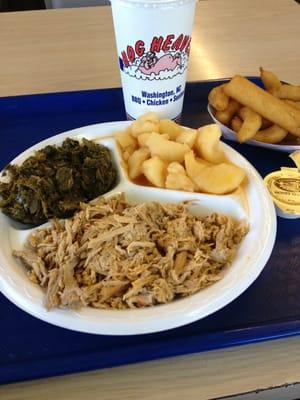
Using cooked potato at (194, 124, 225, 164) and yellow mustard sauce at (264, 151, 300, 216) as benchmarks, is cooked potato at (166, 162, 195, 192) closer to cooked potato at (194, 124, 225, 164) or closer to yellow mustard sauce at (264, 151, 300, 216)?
cooked potato at (194, 124, 225, 164)

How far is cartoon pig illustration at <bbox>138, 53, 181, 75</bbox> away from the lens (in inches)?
44.9

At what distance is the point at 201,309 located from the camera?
0.79 metres

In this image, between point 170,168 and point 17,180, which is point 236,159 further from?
point 17,180

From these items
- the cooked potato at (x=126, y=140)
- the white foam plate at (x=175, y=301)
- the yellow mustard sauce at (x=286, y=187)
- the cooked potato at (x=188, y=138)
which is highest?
the cooked potato at (x=188, y=138)

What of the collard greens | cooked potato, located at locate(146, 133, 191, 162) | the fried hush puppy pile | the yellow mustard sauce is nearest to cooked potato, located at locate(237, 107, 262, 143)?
the fried hush puppy pile

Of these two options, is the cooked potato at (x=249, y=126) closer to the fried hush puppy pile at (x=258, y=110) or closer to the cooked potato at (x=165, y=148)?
the fried hush puppy pile at (x=258, y=110)

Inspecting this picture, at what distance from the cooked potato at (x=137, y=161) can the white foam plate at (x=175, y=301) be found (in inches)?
1.1

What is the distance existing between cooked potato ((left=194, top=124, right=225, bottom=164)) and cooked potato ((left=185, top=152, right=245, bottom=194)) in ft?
0.14

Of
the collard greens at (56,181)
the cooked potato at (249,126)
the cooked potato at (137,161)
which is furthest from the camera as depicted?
the cooked potato at (249,126)

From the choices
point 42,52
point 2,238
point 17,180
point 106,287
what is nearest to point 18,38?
point 42,52

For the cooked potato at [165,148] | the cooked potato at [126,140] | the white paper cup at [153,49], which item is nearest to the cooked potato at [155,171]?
the cooked potato at [165,148]

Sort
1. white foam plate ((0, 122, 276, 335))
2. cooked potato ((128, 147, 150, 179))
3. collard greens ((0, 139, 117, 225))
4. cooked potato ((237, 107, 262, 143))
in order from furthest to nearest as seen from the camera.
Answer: cooked potato ((237, 107, 262, 143)) → cooked potato ((128, 147, 150, 179)) → collard greens ((0, 139, 117, 225)) → white foam plate ((0, 122, 276, 335))

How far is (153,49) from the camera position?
1115 mm

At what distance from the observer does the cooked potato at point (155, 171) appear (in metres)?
1.05
